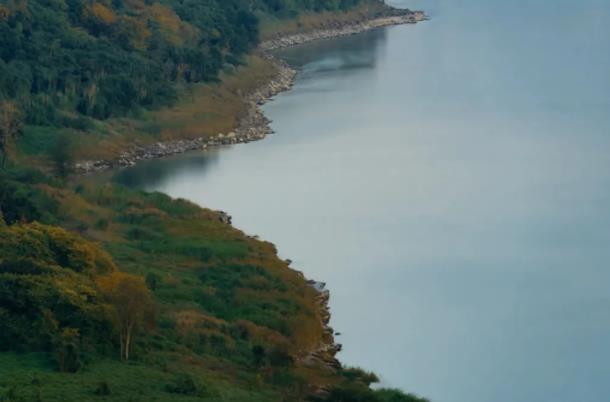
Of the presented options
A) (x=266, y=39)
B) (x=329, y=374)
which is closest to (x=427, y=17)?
(x=266, y=39)

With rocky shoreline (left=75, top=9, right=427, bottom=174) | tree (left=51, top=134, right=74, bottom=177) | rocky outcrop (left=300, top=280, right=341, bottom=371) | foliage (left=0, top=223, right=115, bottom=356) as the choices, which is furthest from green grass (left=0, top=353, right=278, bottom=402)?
rocky shoreline (left=75, top=9, right=427, bottom=174)

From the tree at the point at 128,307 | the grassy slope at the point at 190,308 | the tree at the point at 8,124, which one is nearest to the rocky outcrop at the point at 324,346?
the grassy slope at the point at 190,308

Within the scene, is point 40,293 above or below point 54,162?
above

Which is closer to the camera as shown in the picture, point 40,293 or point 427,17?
point 40,293

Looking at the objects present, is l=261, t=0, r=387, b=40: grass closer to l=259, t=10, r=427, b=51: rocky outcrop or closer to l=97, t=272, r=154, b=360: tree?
l=259, t=10, r=427, b=51: rocky outcrop

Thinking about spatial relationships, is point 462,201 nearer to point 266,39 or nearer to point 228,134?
point 228,134

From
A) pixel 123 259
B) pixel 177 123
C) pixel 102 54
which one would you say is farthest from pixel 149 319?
pixel 102 54

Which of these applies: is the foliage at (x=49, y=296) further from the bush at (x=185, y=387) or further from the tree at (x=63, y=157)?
the tree at (x=63, y=157)
